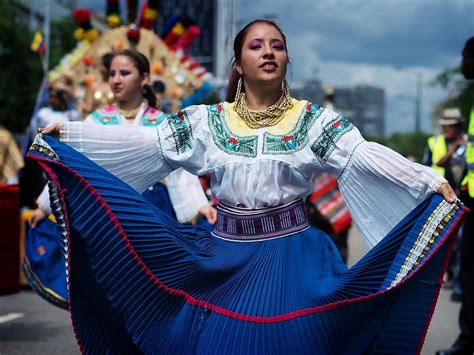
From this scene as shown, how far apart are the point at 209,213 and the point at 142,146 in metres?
1.06

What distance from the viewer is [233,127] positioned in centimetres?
445

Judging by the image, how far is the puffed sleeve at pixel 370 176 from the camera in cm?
429

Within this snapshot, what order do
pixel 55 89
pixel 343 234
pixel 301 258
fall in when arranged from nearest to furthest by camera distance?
pixel 301 258 → pixel 343 234 → pixel 55 89

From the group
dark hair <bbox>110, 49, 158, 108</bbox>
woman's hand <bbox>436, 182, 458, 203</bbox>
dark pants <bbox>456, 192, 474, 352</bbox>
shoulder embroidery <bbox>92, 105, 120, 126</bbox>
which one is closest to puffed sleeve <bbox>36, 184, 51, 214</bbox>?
shoulder embroidery <bbox>92, 105, 120, 126</bbox>

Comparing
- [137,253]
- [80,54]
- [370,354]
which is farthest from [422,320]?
[80,54]


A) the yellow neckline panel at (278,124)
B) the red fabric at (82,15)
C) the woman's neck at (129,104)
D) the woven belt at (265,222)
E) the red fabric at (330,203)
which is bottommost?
the red fabric at (330,203)

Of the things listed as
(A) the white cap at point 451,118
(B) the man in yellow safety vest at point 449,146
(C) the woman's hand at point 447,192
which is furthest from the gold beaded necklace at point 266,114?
(A) the white cap at point 451,118

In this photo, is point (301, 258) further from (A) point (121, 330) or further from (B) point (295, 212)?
(A) point (121, 330)

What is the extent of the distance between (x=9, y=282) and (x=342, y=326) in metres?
3.47

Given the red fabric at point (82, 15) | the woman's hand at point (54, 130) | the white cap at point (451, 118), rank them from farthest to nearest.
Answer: the red fabric at point (82, 15) < the white cap at point (451, 118) < the woman's hand at point (54, 130)

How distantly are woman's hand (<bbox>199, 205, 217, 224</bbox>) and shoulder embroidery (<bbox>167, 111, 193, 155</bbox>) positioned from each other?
932 millimetres

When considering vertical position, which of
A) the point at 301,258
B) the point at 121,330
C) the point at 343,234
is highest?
the point at 301,258

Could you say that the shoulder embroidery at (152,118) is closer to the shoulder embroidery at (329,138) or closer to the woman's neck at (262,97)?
the woman's neck at (262,97)

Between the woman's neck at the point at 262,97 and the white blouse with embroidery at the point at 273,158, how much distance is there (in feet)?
0.28
